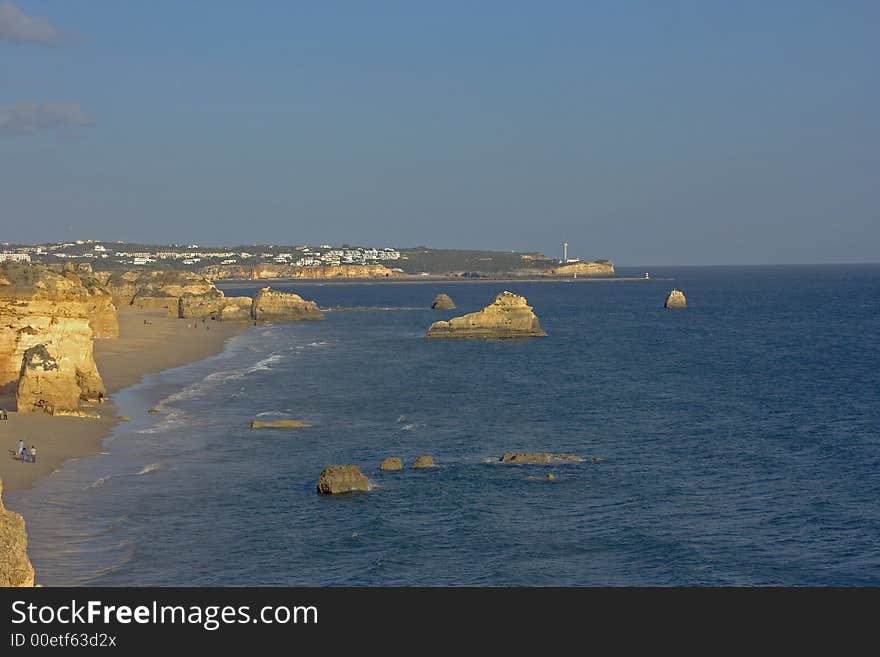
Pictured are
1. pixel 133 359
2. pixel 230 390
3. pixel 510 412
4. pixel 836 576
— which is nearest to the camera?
pixel 836 576

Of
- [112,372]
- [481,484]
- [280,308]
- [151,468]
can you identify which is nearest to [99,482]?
[151,468]

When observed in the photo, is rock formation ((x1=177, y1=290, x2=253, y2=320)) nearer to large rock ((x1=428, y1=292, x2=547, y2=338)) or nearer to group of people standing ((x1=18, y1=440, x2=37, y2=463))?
large rock ((x1=428, y1=292, x2=547, y2=338))

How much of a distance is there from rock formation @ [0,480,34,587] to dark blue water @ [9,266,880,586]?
1108cm

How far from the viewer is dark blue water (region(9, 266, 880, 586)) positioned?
3591 cm

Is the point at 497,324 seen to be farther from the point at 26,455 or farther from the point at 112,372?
the point at 26,455

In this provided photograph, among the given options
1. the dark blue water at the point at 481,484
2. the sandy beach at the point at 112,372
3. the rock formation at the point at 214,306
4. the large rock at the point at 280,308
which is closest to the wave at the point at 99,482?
the dark blue water at the point at 481,484

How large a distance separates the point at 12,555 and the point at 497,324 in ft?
365

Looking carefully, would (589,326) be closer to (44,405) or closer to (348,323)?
(348,323)

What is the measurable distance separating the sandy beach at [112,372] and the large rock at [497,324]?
28064mm

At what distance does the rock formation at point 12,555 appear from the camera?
858 inches

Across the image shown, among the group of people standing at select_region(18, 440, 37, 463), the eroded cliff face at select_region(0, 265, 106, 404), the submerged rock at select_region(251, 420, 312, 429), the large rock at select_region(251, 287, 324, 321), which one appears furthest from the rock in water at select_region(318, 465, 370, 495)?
the large rock at select_region(251, 287, 324, 321)
